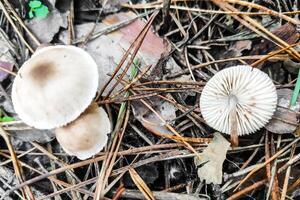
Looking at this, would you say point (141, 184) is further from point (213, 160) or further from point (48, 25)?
point (48, 25)

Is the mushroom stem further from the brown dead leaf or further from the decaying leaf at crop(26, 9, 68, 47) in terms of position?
the decaying leaf at crop(26, 9, 68, 47)

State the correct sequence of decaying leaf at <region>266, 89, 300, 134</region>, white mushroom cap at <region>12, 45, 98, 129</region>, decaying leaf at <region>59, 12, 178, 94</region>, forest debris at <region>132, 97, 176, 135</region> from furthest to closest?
1. decaying leaf at <region>59, 12, 178, 94</region>
2. forest debris at <region>132, 97, 176, 135</region>
3. decaying leaf at <region>266, 89, 300, 134</region>
4. white mushroom cap at <region>12, 45, 98, 129</region>

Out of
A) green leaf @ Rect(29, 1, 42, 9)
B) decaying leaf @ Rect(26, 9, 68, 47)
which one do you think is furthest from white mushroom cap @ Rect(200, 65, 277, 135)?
green leaf @ Rect(29, 1, 42, 9)

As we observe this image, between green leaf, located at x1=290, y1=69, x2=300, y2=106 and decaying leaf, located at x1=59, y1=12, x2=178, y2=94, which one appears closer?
green leaf, located at x1=290, y1=69, x2=300, y2=106

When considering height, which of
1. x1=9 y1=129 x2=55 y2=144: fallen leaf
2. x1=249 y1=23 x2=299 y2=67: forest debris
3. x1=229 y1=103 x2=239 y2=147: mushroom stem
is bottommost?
x1=9 y1=129 x2=55 y2=144: fallen leaf

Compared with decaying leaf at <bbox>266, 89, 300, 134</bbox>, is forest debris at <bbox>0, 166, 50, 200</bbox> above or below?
below

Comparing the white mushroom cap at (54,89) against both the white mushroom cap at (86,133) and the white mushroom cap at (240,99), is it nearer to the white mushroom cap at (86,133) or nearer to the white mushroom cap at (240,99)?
the white mushroom cap at (86,133)

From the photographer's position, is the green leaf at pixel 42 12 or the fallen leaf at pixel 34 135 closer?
the fallen leaf at pixel 34 135

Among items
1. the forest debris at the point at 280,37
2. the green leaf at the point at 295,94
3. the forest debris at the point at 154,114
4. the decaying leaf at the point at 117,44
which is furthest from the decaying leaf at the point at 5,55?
the green leaf at the point at 295,94
